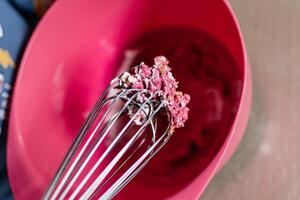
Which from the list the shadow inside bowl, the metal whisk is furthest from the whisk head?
the shadow inside bowl

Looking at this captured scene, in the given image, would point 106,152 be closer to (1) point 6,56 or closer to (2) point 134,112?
(2) point 134,112

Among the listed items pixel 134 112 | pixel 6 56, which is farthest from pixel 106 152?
pixel 6 56

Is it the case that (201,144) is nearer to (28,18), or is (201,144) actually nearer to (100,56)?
(100,56)


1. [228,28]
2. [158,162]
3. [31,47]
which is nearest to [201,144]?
[158,162]

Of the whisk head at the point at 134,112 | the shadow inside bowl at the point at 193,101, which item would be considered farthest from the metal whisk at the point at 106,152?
the shadow inside bowl at the point at 193,101

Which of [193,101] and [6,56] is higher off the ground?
[6,56]

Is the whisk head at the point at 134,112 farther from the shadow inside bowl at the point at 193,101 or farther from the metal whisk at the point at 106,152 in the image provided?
the shadow inside bowl at the point at 193,101
